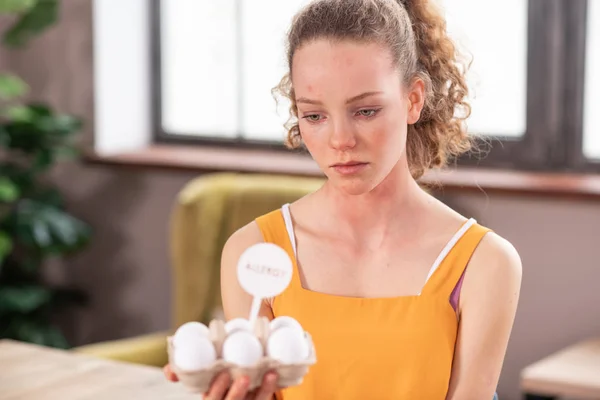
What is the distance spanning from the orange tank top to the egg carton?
0.28m

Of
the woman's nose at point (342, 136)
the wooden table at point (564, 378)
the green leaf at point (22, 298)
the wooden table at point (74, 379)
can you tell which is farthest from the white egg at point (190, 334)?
the green leaf at point (22, 298)

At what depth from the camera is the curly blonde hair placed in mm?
1413

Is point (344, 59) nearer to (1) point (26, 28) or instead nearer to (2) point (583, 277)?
(2) point (583, 277)

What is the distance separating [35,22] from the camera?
345 cm

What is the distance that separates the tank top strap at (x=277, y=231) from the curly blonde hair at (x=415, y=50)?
12 centimetres

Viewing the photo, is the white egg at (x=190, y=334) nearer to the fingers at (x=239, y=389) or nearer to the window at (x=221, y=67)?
the fingers at (x=239, y=389)

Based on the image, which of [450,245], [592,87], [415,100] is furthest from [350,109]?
[592,87]

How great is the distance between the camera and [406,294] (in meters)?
1.49

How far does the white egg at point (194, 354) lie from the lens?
1.15 meters

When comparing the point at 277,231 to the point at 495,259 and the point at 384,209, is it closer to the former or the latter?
the point at 384,209

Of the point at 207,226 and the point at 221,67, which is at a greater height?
the point at 221,67

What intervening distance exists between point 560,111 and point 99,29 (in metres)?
1.63

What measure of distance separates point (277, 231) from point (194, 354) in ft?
1.52

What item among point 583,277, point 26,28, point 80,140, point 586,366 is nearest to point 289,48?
point 586,366
